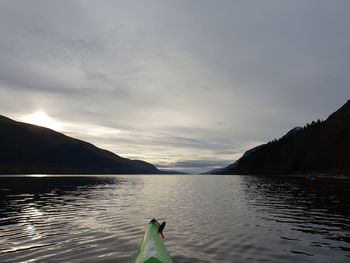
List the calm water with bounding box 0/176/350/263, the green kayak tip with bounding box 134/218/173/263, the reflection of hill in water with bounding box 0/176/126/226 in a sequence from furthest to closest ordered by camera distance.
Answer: the reflection of hill in water with bounding box 0/176/126/226 < the calm water with bounding box 0/176/350/263 < the green kayak tip with bounding box 134/218/173/263

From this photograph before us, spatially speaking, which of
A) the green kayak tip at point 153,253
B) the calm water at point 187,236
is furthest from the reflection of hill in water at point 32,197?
the green kayak tip at point 153,253

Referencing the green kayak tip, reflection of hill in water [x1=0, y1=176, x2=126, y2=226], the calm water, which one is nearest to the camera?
the green kayak tip

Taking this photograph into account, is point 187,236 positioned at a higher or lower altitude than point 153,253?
lower

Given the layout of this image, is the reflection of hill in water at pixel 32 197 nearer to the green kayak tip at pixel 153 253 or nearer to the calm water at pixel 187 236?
the calm water at pixel 187 236

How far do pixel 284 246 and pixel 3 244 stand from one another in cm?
1940

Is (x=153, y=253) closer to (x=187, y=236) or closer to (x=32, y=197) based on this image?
(x=187, y=236)

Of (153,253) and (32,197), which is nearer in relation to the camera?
(153,253)

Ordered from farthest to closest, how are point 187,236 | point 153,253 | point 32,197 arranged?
point 32,197 → point 187,236 → point 153,253

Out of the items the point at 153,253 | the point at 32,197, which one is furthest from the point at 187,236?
the point at 32,197

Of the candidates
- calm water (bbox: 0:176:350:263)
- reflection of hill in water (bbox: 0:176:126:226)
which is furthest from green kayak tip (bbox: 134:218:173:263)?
reflection of hill in water (bbox: 0:176:126:226)

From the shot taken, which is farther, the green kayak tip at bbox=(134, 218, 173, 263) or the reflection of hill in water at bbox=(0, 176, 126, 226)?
the reflection of hill in water at bbox=(0, 176, 126, 226)

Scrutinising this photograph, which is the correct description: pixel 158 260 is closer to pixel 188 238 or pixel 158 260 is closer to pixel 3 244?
pixel 188 238

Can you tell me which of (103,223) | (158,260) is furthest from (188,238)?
(158,260)

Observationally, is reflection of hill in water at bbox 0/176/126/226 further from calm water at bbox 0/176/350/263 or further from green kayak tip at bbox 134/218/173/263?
green kayak tip at bbox 134/218/173/263
